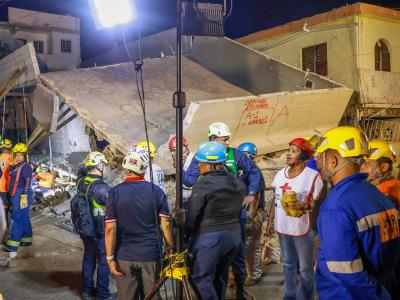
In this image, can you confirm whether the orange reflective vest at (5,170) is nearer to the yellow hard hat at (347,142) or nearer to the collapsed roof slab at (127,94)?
the collapsed roof slab at (127,94)

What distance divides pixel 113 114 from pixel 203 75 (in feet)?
13.3

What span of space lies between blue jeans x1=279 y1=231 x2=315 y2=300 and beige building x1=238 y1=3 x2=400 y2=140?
857 cm

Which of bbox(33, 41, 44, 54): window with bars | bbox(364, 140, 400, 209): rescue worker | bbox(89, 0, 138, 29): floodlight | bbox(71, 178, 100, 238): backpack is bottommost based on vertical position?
bbox(71, 178, 100, 238): backpack

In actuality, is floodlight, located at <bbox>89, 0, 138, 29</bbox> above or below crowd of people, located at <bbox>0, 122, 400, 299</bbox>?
above

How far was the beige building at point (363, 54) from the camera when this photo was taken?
12055 millimetres

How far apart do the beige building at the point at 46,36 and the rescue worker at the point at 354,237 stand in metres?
24.2

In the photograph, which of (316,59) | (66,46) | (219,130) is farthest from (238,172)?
(66,46)

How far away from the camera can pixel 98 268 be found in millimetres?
4574

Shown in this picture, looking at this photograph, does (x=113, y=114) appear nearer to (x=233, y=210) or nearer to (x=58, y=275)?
(x=58, y=275)

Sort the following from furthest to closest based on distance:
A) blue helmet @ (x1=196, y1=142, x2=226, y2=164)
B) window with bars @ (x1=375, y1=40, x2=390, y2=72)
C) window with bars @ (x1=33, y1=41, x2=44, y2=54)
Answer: window with bars @ (x1=33, y1=41, x2=44, y2=54) → window with bars @ (x1=375, y1=40, x2=390, y2=72) → blue helmet @ (x1=196, y1=142, x2=226, y2=164)

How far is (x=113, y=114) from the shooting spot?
9266 millimetres

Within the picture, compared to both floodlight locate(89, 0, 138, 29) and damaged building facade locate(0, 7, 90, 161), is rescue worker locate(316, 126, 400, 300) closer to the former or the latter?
floodlight locate(89, 0, 138, 29)

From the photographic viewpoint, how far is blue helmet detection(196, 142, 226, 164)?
359 cm

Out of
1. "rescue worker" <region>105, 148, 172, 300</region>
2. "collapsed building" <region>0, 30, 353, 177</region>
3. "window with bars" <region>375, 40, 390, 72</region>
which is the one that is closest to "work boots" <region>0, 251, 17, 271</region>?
"collapsed building" <region>0, 30, 353, 177</region>
